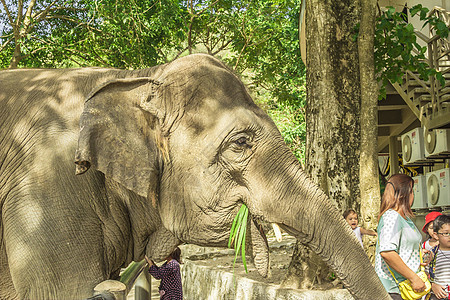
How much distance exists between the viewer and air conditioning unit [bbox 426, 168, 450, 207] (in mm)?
12703

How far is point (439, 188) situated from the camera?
13227 mm

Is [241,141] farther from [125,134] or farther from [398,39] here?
[398,39]

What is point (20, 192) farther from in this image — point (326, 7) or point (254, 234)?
point (326, 7)

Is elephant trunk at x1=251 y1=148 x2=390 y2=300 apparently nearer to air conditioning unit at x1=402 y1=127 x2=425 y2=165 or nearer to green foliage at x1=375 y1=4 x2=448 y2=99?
green foliage at x1=375 y1=4 x2=448 y2=99

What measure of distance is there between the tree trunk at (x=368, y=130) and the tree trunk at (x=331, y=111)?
9 centimetres

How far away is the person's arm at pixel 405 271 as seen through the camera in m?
4.30

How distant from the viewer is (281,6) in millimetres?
18203

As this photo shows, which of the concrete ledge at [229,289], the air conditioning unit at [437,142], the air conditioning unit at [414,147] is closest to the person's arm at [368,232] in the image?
the concrete ledge at [229,289]

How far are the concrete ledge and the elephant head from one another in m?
2.37

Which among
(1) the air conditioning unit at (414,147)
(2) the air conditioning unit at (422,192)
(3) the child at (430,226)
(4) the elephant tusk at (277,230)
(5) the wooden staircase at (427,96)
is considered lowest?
(2) the air conditioning unit at (422,192)

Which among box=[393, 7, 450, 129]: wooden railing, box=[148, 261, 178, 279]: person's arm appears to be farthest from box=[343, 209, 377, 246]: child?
box=[393, 7, 450, 129]: wooden railing

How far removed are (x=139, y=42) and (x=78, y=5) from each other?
2903 millimetres

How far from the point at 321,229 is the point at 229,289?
14.1ft

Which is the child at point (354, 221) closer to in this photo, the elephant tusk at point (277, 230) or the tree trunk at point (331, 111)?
the tree trunk at point (331, 111)
